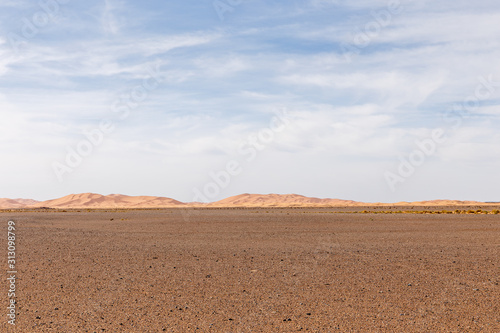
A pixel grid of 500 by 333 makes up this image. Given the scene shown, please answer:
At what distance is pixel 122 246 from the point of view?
19266 mm

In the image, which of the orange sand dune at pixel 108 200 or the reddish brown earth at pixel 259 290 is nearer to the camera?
the reddish brown earth at pixel 259 290

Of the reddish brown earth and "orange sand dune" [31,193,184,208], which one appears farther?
"orange sand dune" [31,193,184,208]

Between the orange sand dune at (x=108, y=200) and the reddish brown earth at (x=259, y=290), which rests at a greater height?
the orange sand dune at (x=108, y=200)

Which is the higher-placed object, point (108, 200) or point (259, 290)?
point (108, 200)

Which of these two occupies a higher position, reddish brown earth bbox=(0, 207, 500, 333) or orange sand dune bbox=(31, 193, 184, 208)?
orange sand dune bbox=(31, 193, 184, 208)

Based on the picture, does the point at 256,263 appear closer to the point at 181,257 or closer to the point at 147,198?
the point at 181,257

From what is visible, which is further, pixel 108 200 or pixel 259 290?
pixel 108 200

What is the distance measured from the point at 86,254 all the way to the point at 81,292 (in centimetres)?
680

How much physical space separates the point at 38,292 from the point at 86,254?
6.52 metres

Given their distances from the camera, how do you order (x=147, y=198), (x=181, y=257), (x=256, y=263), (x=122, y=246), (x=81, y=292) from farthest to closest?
(x=147, y=198), (x=122, y=246), (x=181, y=257), (x=256, y=263), (x=81, y=292)

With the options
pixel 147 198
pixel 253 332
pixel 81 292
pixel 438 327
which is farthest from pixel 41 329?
pixel 147 198

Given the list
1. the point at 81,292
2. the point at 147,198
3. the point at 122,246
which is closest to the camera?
the point at 81,292

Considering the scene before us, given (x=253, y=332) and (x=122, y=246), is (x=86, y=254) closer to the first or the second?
(x=122, y=246)

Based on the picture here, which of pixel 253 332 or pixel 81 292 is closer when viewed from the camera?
pixel 253 332
